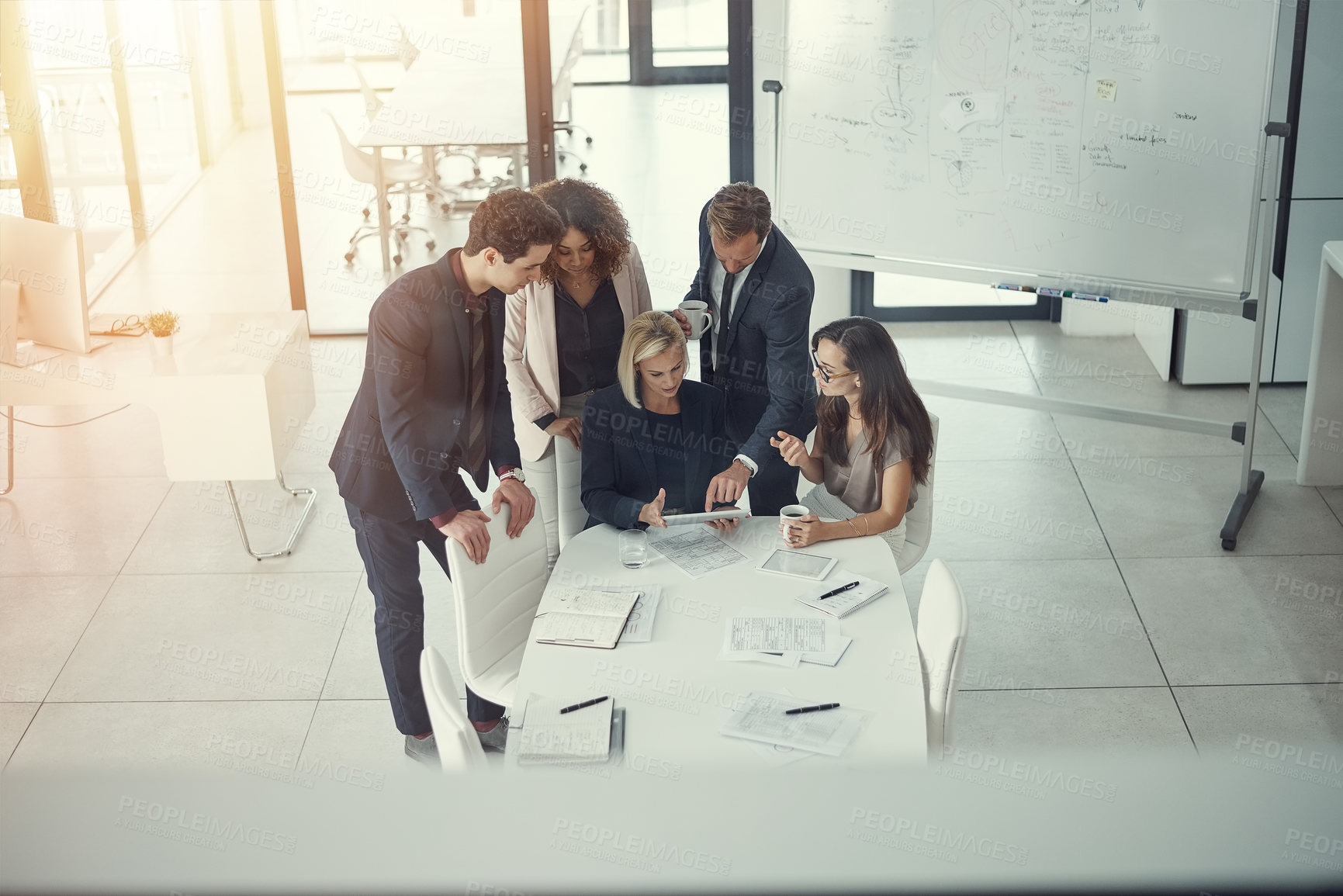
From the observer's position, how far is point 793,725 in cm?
239

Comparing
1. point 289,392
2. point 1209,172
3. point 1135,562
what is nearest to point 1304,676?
point 1135,562

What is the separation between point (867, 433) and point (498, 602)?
3.66ft

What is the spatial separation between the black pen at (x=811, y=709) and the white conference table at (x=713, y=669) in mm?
29

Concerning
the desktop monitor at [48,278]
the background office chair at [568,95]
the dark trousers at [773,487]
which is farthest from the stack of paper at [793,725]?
the background office chair at [568,95]

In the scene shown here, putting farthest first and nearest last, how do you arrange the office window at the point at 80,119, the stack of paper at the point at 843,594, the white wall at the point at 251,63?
the office window at the point at 80,119 → the white wall at the point at 251,63 → the stack of paper at the point at 843,594

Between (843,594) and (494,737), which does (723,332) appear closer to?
(843,594)

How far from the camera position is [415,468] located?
2902mm

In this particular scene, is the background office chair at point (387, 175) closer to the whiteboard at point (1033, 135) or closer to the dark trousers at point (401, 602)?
the whiteboard at point (1033, 135)

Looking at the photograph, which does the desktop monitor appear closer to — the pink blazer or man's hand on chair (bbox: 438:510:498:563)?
the pink blazer

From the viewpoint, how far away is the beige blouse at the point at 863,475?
10.9 feet

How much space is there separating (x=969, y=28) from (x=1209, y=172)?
3.24ft

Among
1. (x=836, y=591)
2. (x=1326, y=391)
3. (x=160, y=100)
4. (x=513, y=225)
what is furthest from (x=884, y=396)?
(x=160, y=100)

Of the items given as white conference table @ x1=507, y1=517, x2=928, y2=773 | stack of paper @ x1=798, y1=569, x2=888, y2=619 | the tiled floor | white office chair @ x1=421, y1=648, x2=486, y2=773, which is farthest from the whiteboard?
white office chair @ x1=421, y1=648, x2=486, y2=773

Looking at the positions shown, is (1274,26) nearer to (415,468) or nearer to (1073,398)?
(1073,398)
